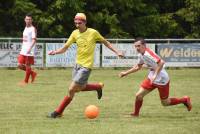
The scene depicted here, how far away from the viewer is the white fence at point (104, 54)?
28594 millimetres

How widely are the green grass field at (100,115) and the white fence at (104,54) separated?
8.22 m

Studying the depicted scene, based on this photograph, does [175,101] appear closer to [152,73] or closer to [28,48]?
[152,73]

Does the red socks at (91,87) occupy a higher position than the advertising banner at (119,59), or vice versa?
the red socks at (91,87)

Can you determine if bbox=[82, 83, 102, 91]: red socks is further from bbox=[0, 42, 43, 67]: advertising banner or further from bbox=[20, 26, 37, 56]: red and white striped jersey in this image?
bbox=[0, 42, 43, 67]: advertising banner

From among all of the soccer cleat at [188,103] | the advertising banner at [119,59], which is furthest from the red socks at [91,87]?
the advertising banner at [119,59]

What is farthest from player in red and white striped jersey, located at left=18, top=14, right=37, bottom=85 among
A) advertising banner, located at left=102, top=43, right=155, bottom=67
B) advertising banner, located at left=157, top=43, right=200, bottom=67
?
advertising banner, located at left=157, top=43, right=200, bottom=67

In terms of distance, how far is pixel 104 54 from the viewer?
96.4 ft

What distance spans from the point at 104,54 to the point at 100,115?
1705 centimetres

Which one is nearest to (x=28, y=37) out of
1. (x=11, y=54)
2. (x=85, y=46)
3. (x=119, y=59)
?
(x=85, y=46)

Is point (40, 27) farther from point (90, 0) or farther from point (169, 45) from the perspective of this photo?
point (169, 45)

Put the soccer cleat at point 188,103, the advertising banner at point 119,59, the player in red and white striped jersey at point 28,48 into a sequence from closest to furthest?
1. the soccer cleat at point 188,103
2. the player in red and white striped jersey at point 28,48
3. the advertising banner at point 119,59

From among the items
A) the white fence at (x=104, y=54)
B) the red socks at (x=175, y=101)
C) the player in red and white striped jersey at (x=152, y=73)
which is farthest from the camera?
the white fence at (x=104, y=54)

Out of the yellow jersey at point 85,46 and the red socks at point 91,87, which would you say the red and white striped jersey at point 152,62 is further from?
the red socks at point 91,87

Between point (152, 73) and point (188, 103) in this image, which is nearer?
point (152, 73)
